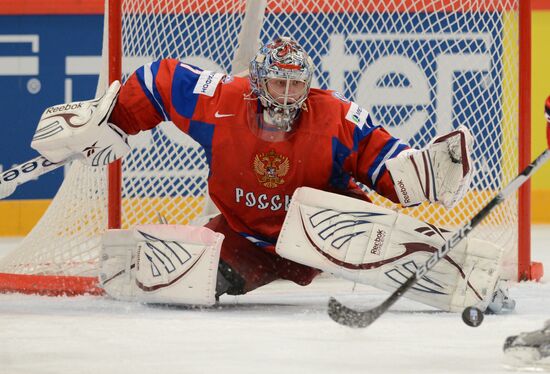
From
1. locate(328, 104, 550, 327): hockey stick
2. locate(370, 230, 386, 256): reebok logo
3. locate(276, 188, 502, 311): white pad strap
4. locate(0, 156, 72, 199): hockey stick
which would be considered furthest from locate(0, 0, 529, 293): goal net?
locate(328, 104, 550, 327): hockey stick

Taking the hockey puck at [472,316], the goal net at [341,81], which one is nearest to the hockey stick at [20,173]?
the goal net at [341,81]

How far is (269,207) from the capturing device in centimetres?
374

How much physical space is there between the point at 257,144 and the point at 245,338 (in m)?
0.73

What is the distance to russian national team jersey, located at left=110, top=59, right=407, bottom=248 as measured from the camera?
12.1ft

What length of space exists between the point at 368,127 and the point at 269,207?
0.38 meters

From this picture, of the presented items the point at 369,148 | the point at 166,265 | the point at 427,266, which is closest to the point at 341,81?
the point at 369,148

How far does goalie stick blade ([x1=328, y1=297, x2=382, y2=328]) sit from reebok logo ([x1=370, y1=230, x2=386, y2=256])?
30 cm

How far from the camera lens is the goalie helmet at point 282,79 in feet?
11.8

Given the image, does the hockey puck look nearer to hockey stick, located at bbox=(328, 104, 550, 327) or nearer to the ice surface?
the ice surface

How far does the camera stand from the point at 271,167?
3682 millimetres

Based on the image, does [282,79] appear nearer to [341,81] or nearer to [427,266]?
[427,266]

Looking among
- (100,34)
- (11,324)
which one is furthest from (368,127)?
(100,34)

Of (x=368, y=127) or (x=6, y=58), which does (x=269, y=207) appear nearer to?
(x=368, y=127)

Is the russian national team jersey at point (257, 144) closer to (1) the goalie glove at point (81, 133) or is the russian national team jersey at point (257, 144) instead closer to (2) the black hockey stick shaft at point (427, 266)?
(1) the goalie glove at point (81, 133)
